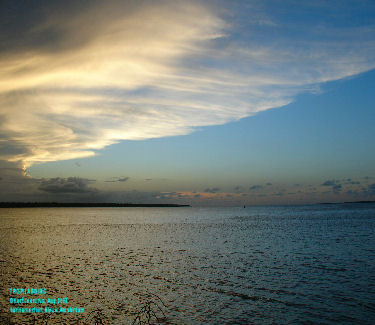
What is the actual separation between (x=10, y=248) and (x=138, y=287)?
120ft

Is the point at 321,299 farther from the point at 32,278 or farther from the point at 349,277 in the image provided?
the point at 32,278

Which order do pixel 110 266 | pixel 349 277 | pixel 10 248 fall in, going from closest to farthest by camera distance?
pixel 349 277 → pixel 110 266 → pixel 10 248

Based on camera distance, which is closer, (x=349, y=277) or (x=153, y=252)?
(x=349, y=277)

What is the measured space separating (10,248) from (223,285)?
139 feet

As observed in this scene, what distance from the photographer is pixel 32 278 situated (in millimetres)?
31125

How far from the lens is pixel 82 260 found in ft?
136

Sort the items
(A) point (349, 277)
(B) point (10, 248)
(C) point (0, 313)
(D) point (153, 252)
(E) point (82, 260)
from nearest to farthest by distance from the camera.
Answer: (C) point (0, 313)
(A) point (349, 277)
(E) point (82, 260)
(D) point (153, 252)
(B) point (10, 248)

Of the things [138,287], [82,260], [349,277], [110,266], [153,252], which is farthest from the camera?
[153,252]

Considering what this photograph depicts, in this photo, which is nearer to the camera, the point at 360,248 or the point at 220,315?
the point at 220,315

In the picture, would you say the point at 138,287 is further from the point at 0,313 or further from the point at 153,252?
the point at 153,252

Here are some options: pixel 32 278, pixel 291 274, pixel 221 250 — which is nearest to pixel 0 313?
pixel 32 278

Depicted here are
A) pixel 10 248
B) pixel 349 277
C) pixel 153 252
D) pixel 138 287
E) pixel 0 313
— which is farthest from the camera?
pixel 10 248

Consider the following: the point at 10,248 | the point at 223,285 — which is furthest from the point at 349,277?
the point at 10,248

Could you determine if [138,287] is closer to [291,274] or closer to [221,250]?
[291,274]
